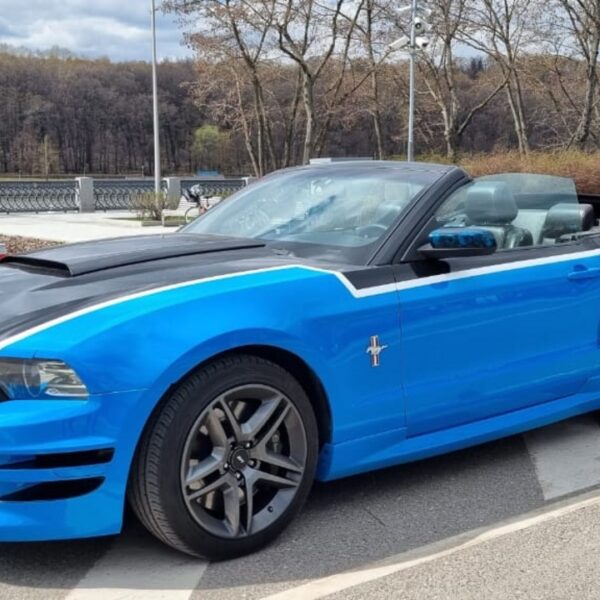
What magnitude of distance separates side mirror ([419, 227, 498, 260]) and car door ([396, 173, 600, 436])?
3.2 inches

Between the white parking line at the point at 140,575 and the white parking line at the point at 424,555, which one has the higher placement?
the white parking line at the point at 140,575

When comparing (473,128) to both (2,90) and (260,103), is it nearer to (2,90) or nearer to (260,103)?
(260,103)

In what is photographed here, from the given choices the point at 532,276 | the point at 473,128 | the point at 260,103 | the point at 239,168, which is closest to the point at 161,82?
the point at 239,168

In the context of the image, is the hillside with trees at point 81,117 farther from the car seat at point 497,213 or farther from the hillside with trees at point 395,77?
the car seat at point 497,213

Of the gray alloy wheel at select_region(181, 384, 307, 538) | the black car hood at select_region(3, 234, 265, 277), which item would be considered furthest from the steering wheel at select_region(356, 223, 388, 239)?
the gray alloy wheel at select_region(181, 384, 307, 538)

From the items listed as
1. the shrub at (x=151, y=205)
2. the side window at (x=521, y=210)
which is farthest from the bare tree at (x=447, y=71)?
the side window at (x=521, y=210)

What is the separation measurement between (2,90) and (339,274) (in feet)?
400

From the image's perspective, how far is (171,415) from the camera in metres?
2.79

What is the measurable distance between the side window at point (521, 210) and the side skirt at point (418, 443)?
0.82 meters

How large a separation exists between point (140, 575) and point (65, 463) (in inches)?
21.7

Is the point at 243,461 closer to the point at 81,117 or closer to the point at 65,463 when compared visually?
the point at 65,463

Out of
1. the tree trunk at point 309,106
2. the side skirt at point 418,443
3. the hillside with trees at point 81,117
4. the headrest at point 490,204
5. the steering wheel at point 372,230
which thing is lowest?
the side skirt at point 418,443

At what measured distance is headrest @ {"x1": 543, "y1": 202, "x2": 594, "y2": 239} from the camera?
173 inches

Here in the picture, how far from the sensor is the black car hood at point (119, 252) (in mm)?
3424
